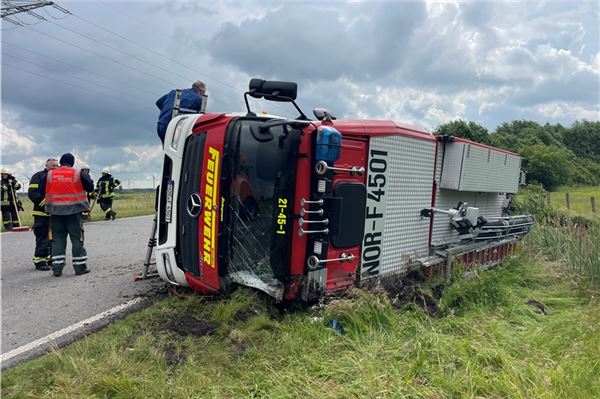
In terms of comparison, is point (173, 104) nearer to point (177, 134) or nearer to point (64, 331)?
point (177, 134)

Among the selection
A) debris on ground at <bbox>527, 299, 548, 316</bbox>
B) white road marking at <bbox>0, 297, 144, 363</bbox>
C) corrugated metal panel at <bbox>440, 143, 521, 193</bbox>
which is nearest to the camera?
white road marking at <bbox>0, 297, 144, 363</bbox>

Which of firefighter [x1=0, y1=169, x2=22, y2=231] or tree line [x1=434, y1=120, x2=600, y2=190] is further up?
tree line [x1=434, y1=120, x2=600, y2=190]

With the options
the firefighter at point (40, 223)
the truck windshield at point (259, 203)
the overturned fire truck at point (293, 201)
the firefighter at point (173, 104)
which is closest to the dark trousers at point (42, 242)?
the firefighter at point (40, 223)

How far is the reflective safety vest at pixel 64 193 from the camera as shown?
6016 mm

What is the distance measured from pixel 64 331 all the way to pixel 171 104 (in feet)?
8.77

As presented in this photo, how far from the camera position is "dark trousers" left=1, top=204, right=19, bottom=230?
10.8 meters

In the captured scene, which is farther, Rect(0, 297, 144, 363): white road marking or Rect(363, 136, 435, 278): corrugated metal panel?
Rect(363, 136, 435, 278): corrugated metal panel

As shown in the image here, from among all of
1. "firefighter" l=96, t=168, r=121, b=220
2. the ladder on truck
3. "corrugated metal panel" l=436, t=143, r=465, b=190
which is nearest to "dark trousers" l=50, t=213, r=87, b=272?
the ladder on truck

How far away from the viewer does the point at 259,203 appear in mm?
3729

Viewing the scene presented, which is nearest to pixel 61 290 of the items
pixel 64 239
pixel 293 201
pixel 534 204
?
pixel 64 239

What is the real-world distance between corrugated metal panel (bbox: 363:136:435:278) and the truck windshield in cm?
90

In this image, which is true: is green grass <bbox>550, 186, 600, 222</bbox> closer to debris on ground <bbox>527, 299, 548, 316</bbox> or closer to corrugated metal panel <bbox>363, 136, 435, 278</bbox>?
debris on ground <bbox>527, 299, 548, 316</bbox>

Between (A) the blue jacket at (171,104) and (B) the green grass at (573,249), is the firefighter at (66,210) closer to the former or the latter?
(A) the blue jacket at (171,104)

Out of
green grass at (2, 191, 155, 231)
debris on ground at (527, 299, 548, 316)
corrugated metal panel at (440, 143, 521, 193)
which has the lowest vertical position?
green grass at (2, 191, 155, 231)
